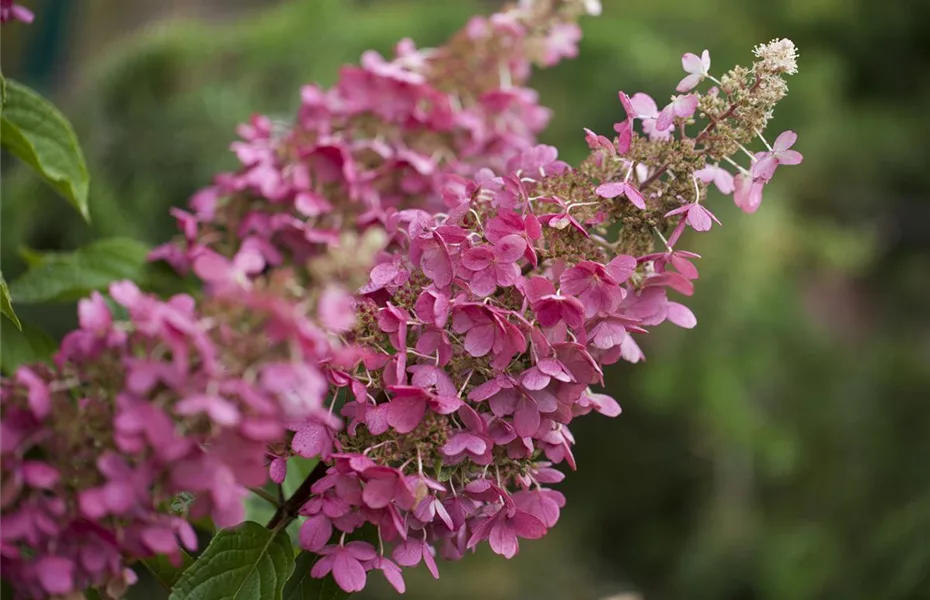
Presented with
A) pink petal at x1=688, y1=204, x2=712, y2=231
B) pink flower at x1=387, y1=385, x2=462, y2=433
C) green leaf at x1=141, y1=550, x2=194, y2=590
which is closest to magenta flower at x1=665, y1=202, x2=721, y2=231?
pink petal at x1=688, y1=204, x2=712, y2=231

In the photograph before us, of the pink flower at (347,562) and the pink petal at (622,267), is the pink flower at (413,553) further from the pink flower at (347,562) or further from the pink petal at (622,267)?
the pink petal at (622,267)

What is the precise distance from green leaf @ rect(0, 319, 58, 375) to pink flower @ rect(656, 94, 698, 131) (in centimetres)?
33

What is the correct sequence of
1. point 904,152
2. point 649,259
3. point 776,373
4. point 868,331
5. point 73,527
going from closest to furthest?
point 73,527 < point 649,259 < point 776,373 < point 904,152 < point 868,331

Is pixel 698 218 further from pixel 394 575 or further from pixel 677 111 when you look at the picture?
pixel 394 575

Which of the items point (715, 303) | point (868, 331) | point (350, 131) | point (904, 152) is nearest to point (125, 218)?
point (350, 131)

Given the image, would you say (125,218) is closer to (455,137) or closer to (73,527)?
(455,137)

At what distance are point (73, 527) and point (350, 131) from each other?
325 millimetres

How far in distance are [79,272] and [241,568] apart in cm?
→ 24

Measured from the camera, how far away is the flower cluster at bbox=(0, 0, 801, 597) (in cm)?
25

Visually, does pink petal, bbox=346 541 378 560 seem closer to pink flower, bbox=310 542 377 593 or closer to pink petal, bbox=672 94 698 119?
pink flower, bbox=310 542 377 593

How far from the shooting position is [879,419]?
1.88 metres

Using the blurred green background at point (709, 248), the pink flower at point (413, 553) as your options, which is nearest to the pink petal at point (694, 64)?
the pink flower at point (413, 553)

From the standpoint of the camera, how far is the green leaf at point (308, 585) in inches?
15.3

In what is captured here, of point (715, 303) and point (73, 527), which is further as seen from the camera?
point (715, 303)
